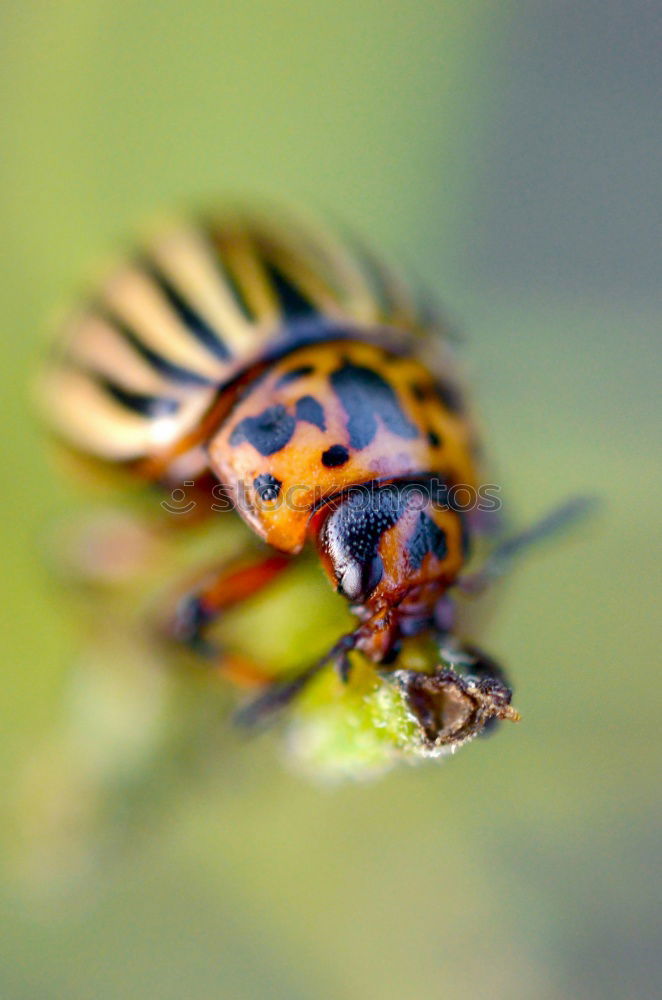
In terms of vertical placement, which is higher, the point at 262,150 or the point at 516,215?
the point at 262,150

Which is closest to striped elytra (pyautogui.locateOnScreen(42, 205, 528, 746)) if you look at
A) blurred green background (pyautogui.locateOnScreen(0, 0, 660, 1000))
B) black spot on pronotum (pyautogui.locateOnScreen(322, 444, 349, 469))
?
black spot on pronotum (pyautogui.locateOnScreen(322, 444, 349, 469))

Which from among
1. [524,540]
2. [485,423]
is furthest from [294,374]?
[485,423]

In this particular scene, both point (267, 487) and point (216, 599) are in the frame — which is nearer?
point (267, 487)

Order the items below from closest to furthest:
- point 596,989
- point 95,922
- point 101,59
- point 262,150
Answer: point 596,989 < point 95,922 < point 101,59 < point 262,150

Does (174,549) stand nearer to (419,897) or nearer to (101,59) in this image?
(419,897)

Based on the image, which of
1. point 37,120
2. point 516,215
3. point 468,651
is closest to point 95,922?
point 468,651

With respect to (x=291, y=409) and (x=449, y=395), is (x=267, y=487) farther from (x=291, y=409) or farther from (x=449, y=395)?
(x=449, y=395)

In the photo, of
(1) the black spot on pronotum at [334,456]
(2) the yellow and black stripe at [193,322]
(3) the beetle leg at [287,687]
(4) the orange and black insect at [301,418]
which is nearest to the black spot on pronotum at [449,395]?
(4) the orange and black insect at [301,418]
